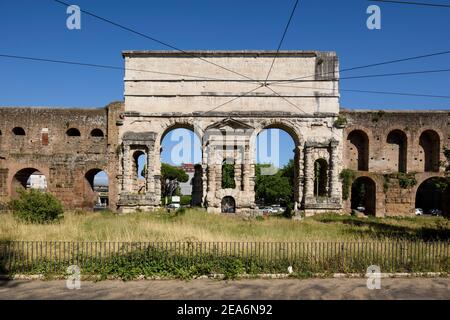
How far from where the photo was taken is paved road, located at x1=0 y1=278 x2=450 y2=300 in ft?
23.9

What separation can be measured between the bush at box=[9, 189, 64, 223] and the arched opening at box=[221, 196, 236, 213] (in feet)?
33.3

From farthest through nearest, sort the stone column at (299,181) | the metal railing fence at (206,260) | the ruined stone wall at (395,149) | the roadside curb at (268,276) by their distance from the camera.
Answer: the ruined stone wall at (395,149) → the stone column at (299,181) → the metal railing fence at (206,260) → the roadside curb at (268,276)

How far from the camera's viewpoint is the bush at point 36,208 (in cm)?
1484

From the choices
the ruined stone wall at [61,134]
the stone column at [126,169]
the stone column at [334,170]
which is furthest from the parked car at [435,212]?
the ruined stone wall at [61,134]

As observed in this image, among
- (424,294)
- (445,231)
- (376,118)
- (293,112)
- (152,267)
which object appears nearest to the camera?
(424,294)

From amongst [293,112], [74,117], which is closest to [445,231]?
[293,112]

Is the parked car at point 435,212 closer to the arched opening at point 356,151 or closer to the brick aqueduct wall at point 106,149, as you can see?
the brick aqueduct wall at point 106,149

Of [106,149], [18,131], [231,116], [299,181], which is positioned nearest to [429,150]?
[299,181]

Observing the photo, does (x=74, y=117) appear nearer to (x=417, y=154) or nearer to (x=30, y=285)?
(x=30, y=285)

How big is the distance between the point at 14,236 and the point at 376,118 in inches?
951

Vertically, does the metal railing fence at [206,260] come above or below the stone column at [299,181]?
below

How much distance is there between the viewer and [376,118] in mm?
A: 25531

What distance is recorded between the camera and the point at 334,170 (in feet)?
72.1

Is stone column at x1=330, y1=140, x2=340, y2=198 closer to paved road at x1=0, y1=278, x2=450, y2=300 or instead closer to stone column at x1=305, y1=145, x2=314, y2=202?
stone column at x1=305, y1=145, x2=314, y2=202
